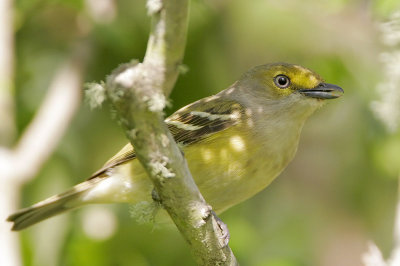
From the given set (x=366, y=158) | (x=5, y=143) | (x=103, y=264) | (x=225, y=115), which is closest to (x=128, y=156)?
(x=225, y=115)

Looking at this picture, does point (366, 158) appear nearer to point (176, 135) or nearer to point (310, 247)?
point (310, 247)

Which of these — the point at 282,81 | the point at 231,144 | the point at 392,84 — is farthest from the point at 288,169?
the point at 392,84

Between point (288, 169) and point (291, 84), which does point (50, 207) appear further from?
point (288, 169)

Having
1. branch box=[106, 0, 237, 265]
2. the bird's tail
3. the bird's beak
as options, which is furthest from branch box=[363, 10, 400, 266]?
the bird's tail

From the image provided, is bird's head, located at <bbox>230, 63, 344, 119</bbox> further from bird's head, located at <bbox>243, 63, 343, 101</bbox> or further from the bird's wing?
the bird's wing

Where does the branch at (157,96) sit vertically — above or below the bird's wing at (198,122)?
below

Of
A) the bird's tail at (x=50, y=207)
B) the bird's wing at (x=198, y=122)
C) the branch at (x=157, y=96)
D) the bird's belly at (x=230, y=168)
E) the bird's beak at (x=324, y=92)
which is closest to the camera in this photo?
the branch at (x=157, y=96)

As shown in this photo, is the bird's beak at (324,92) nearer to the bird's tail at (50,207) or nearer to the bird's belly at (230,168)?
the bird's belly at (230,168)

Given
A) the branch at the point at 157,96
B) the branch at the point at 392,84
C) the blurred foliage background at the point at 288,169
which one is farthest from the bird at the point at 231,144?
the branch at the point at 157,96
